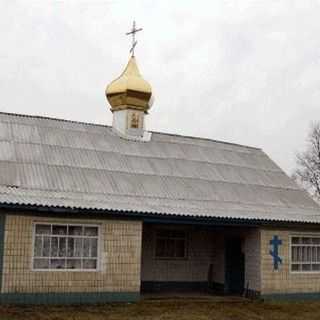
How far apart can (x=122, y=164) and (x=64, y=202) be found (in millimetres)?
3454

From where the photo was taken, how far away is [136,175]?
16.7m

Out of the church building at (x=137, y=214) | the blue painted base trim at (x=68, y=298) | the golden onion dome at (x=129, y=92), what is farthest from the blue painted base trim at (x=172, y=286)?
the golden onion dome at (x=129, y=92)

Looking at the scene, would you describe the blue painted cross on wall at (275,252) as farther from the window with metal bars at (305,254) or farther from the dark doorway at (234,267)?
the dark doorway at (234,267)

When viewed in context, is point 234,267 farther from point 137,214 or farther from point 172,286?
point 137,214

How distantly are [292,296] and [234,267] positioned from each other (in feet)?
6.50

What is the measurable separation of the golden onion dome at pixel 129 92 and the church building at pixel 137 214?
1.4 inches

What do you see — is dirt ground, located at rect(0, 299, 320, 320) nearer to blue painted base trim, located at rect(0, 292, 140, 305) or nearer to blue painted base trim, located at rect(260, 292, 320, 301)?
blue painted base trim, located at rect(0, 292, 140, 305)

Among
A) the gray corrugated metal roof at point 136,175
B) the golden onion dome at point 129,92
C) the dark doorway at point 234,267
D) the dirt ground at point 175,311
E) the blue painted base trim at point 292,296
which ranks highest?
the golden onion dome at point 129,92

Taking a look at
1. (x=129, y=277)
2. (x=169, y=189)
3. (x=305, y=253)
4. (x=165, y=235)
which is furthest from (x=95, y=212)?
(x=305, y=253)

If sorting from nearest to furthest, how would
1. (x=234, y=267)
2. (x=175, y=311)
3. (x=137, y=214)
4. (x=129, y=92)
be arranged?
1. (x=175, y=311)
2. (x=137, y=214)
3. (x=234, y=267)
4. (x=129, y=92)

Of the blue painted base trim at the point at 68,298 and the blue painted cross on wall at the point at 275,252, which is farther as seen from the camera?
the blue painted cross on wall at the point at 275,252

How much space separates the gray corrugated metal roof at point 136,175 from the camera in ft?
47.8

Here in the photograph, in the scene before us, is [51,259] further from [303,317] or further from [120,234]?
[303,317]

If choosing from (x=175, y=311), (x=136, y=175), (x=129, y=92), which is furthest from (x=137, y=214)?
(x=129, y=92)
